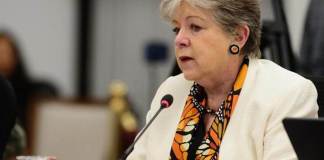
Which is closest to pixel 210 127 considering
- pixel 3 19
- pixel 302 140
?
pixel 302 140

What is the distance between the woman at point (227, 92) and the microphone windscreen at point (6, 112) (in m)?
0.63

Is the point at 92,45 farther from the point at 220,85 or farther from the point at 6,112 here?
the point at 220,85

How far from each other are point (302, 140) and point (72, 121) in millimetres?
3470

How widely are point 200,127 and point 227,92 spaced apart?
15cm

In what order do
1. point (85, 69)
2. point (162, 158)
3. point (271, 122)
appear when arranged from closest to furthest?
point (271, 122)
point (162, 158)
point (85, 69)

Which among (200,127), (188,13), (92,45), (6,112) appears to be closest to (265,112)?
(200,127)

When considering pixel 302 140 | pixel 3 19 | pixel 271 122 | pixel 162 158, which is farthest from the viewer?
pixel 3 19

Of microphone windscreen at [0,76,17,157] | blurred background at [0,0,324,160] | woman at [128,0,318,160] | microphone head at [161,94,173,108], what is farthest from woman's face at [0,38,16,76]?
microphone head at [161,94,173,108]

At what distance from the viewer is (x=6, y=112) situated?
3.36m

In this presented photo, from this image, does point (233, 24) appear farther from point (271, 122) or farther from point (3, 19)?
point (3, 19)

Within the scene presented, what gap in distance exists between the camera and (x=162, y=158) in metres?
2.96

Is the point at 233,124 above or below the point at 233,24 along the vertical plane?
below

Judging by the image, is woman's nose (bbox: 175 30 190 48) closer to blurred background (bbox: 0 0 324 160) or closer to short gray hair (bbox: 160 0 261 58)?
short gray hair (bbox: 160 0 261 58)

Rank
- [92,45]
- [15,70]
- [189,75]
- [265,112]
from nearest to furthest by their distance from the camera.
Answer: [265,112]
[189,75]
[15,70]
[92,45]
